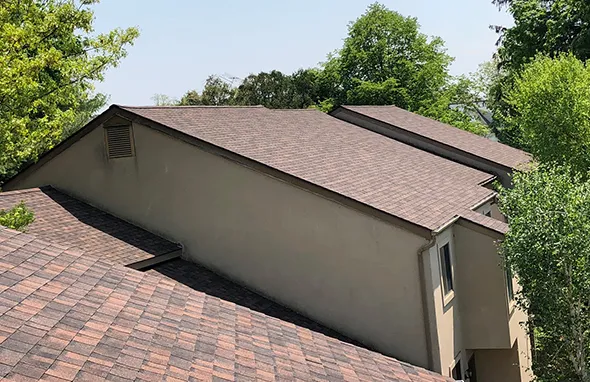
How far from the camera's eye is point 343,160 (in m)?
16.8

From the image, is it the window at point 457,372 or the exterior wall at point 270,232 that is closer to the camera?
the exterior wall at point 270,232

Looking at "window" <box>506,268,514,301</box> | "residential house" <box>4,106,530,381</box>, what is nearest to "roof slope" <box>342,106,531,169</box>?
"residential house" <box>4,106,530,381</box>

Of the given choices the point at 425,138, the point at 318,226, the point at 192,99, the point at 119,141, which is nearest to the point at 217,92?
the point at 192,99

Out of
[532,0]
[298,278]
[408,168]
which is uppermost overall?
[532,0]

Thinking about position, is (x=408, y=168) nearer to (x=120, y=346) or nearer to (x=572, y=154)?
(x=572, y=154)

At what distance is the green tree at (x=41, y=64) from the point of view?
13.6 m

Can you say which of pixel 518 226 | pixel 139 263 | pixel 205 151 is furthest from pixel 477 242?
pixel 139 263

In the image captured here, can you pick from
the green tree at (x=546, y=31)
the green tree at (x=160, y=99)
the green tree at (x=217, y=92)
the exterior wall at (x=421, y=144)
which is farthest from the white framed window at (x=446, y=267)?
the green tree at (x=160, y=99)

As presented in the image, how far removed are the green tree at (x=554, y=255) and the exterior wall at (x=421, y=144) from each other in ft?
32.8

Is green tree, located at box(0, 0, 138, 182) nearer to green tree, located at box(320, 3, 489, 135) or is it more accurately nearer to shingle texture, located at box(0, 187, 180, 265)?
shingle texture, located at box(0, 187, 180, 265)

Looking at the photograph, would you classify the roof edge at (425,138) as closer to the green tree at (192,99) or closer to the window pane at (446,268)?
the window pane at (446,268)

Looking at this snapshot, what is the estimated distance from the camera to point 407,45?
51.2 meters

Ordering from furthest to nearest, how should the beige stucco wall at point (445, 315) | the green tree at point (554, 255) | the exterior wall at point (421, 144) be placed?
the exterior wall at point (421, 144) → the beige stucco wall at point (445, 315) → the green tree at point (554, 255)

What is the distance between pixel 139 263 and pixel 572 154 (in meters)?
13.5
